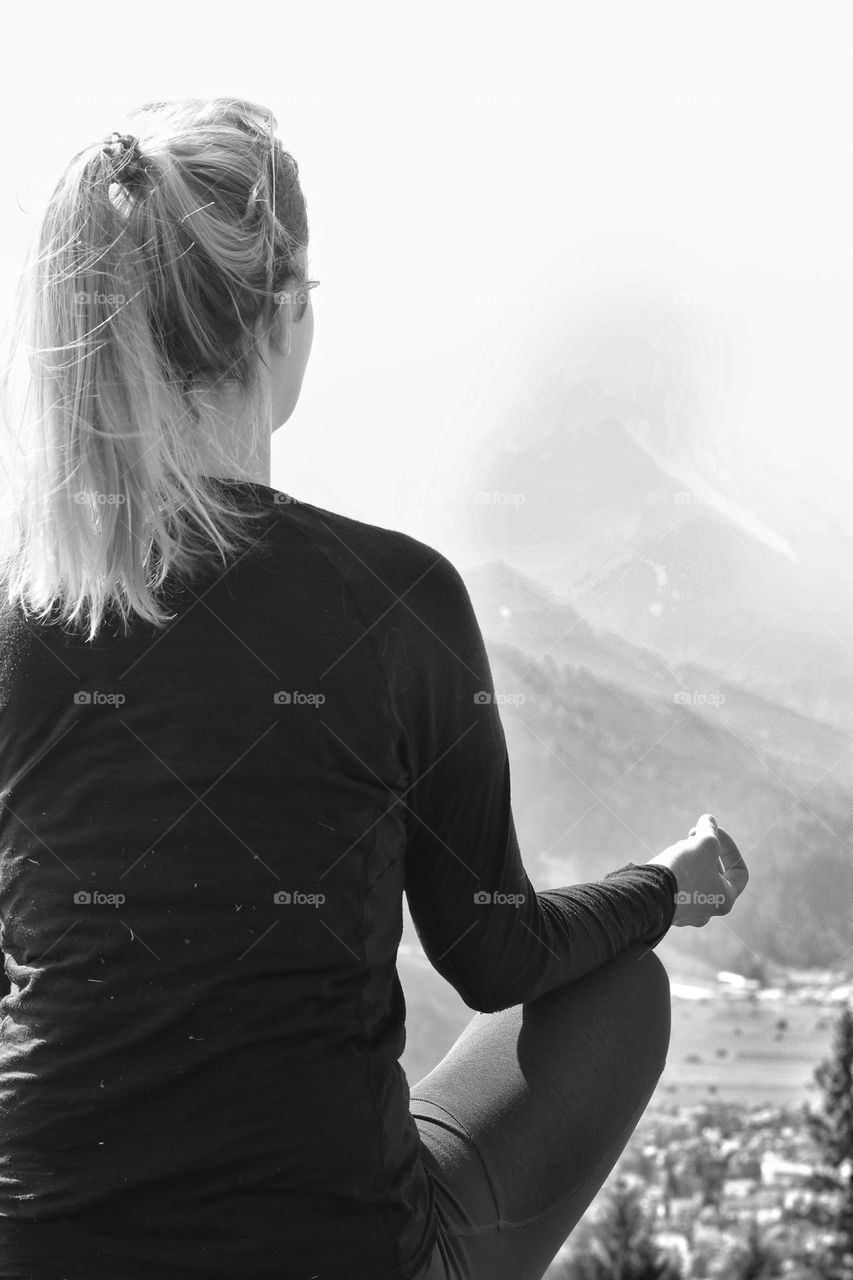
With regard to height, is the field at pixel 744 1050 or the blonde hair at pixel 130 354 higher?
the blonde hair at pixel 130 354

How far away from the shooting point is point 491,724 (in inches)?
24.2

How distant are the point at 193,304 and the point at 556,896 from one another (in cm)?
42

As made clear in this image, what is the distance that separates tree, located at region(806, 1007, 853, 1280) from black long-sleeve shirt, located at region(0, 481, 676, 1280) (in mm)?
1724

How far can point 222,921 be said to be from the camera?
1.67 feet

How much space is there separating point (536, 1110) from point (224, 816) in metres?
0.30

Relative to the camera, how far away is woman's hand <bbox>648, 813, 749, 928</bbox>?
2.64 feet

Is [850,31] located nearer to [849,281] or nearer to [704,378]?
[849,281]

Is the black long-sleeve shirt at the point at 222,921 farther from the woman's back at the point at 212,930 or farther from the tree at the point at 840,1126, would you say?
the tree at the point at 840,1126

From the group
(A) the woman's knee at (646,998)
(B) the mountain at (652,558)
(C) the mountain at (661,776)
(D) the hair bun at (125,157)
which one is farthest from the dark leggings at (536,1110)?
(B) the mountain at (652,558)

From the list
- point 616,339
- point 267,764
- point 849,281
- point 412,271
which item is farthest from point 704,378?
point 267,764

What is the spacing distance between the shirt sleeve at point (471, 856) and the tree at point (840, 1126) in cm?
153

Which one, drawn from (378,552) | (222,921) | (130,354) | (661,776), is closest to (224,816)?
(222,921)

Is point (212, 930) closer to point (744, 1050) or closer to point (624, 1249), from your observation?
point (744, 1050)

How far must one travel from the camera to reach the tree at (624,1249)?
207 centimetres
